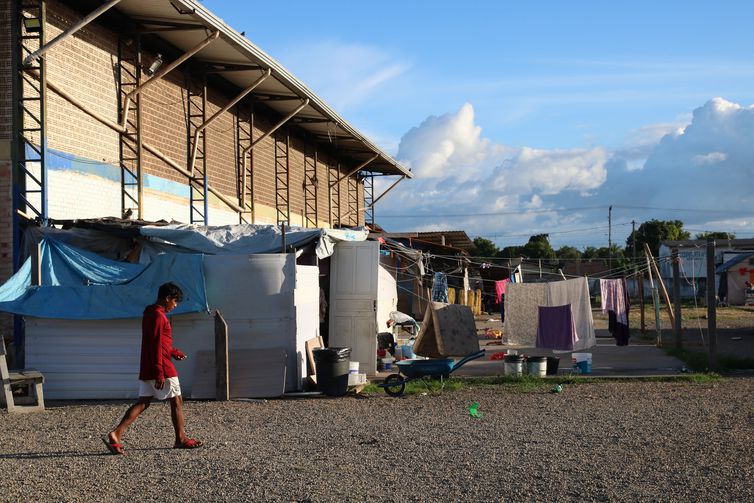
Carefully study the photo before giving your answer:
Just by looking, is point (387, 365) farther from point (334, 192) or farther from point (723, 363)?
point (334, 192)

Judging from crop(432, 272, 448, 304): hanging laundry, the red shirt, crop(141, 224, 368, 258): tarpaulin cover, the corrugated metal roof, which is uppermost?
the corrugated metal roof

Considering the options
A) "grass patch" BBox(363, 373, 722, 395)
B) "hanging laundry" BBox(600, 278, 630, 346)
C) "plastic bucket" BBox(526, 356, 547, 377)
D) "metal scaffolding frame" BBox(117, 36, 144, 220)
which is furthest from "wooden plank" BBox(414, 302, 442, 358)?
"hanging laundry" BBox(600, 278, 630, 346)

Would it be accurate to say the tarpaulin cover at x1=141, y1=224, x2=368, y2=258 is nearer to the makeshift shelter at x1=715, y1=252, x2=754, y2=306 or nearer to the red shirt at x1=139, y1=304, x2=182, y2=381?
the red shirt at x1=139, y1=304, x2=182, y2=381

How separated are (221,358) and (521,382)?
214 inches

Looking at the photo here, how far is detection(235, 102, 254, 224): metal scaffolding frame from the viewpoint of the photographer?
25.0 metres

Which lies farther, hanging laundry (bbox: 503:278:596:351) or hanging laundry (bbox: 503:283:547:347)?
hanging laundry (bbox: 503:283:547:347)

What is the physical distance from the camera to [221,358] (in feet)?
44.4

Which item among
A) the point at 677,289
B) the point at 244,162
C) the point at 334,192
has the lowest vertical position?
the point at 677,289

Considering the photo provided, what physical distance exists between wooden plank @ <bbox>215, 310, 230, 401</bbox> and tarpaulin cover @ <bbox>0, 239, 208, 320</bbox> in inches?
25.8

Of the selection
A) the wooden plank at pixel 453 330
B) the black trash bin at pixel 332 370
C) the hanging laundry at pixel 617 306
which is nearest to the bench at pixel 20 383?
the black trash bin at pixel 332 370

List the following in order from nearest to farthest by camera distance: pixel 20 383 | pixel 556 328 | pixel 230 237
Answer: pixel 20 383 → pixel 230 237 → pixel 556 328

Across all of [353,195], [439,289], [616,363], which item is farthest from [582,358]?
[353,195]

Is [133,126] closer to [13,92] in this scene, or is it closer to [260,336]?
[13,92]

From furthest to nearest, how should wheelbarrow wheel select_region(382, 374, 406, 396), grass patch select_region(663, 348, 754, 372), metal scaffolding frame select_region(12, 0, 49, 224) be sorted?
grass patch select_region(663, 348, 754, 372)
metal scaffolding frame select_region(12, 0, 49, 224)
wheelbarrow wheel select_region(382, 374, 406, 396)
